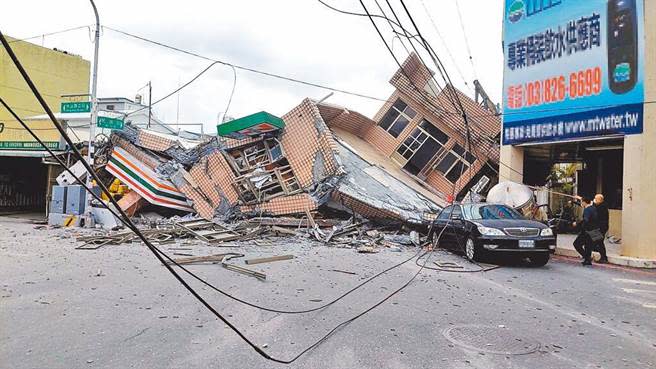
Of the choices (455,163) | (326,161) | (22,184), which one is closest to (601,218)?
(326,161)

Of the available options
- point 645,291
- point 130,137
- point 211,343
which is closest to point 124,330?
point 211,343

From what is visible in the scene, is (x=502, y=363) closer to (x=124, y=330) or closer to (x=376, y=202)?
(x=124, y=330)

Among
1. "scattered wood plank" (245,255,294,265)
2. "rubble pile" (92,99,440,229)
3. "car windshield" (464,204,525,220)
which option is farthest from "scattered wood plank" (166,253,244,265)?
"car windshield" (464,204,525,220)

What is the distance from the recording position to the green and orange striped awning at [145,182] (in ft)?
63.7

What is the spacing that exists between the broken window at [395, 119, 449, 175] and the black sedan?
9.81 m

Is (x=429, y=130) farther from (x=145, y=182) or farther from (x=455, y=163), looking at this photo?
(x=145, y=182)

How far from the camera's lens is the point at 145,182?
19.5m

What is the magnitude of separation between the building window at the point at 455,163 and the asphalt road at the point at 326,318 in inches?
443

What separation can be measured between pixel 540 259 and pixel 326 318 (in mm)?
6884

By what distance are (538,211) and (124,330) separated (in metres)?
13.7

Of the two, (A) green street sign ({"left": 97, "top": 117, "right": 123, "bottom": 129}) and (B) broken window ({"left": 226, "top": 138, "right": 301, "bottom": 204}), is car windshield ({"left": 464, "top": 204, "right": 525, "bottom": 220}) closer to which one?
(B) broken window ({"left": 226, "top": 138, "right": 301, "bottom": 204})

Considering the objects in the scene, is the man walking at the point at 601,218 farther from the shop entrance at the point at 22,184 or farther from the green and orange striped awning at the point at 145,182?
the shop entrance at the point at 22,184

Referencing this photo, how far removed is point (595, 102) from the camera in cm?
1266

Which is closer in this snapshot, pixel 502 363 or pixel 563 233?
pixel 502 363
